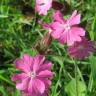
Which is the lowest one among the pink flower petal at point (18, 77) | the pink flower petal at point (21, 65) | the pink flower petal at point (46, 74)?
the pink flower petal at point (18, 77)

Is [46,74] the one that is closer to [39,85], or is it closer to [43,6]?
[39,85]

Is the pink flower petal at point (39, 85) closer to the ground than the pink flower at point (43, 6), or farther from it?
closer to the ground

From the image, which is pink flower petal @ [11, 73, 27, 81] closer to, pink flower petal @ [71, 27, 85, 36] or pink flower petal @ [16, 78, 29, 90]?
pink flower petal @ [16, 78, 29, 90]

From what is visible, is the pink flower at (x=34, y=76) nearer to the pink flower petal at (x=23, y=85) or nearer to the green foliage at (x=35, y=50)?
the pink flower petal at (x=23, y=85)

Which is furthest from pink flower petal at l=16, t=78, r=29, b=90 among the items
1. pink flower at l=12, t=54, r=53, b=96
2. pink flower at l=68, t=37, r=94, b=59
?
pink flower at l=68, t=37, r=94, b=59

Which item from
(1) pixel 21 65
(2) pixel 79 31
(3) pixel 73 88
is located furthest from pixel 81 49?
(3) pixel 73 88

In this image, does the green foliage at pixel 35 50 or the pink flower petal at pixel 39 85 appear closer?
the pink flower petal at pixel 39 85

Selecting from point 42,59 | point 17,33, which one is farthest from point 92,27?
point 42,59

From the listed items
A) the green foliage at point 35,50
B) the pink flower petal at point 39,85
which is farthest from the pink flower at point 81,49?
the green foliage at point 35,50
